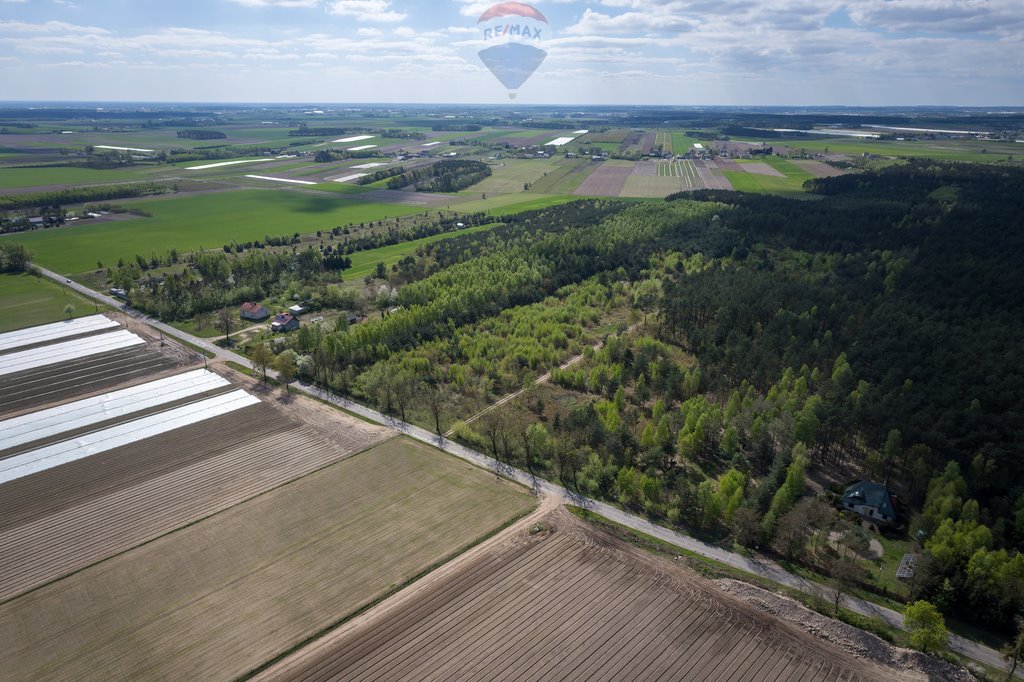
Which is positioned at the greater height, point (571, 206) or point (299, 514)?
point (571, 206)

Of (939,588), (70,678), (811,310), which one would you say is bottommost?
(70,678)

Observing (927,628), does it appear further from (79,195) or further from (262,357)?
(79,195)

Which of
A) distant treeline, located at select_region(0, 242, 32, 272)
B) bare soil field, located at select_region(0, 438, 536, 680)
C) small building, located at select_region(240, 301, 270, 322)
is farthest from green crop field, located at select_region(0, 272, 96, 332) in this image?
bare soil field, located at select_region(0, 438, 536, 680)

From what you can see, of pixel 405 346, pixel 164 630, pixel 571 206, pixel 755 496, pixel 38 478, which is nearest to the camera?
pixel 164 630

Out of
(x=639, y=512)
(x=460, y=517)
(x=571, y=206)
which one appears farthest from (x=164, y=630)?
(x=571, y=206)

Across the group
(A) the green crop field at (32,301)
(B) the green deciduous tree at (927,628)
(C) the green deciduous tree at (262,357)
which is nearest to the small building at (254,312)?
(C) the green deciduous tree at (262,357)

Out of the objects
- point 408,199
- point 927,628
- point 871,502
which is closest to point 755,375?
point 871,502

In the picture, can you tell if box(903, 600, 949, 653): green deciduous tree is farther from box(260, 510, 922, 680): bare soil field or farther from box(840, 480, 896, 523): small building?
box(840, 480, 896, 523): small building

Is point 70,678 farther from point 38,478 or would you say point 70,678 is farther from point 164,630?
point 38,478

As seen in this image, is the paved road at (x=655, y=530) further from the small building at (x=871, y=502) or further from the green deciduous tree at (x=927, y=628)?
the small building at (x=871, y=502)
